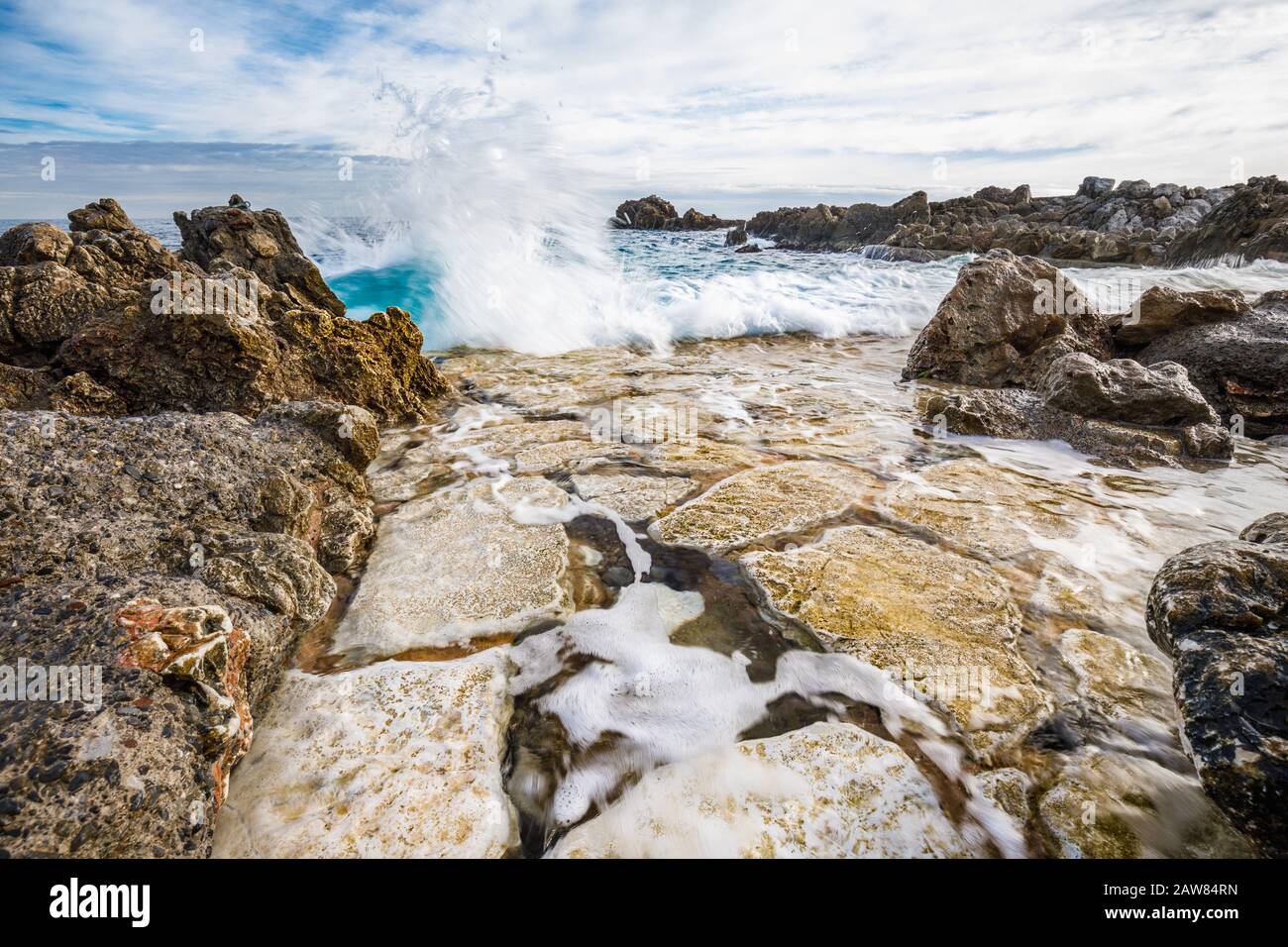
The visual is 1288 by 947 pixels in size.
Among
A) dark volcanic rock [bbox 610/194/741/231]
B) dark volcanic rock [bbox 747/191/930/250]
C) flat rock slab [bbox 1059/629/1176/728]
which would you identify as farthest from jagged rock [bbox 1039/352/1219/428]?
dark volcanic rock [bbox 610/194/741/231]

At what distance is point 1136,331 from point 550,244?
9.72 metres

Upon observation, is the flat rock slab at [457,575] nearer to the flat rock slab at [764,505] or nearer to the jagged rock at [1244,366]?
the flat rock slab at [764,505]

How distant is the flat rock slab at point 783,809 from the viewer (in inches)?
63.1

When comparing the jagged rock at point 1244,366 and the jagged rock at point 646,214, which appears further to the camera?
the jagged rock at point 646,214

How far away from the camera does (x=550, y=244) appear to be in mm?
11500

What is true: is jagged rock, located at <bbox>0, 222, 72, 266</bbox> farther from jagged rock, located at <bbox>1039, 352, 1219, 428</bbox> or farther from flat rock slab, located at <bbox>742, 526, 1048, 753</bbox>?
jagged rock, located at <bbox>1039, 352, 1219, 428</bbox>

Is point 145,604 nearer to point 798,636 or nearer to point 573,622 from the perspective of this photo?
point 573,622

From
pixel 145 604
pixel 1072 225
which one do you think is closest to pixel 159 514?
pixel 145 604

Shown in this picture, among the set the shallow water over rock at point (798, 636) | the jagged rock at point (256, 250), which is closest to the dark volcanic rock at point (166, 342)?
the shallow water over rock at point (798, 636)

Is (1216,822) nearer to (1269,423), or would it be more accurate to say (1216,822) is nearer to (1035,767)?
(1035,767)

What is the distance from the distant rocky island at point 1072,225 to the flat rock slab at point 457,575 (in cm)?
2125

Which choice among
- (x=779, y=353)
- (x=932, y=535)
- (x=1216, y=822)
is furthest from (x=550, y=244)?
(x=1216, y=822)

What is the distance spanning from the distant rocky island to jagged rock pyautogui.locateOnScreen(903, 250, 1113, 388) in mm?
14475

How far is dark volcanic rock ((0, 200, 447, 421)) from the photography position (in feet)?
12.7
